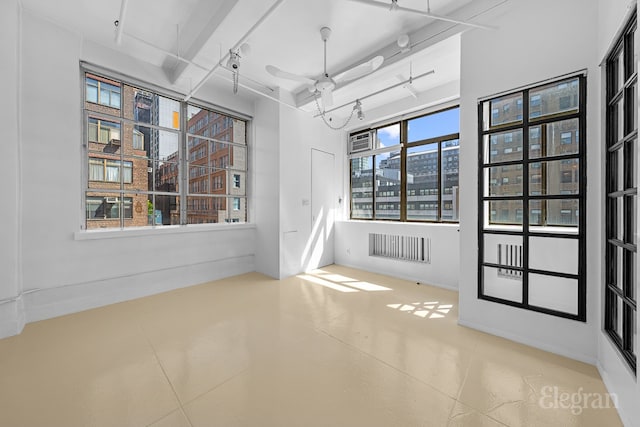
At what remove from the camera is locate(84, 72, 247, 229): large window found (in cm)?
359

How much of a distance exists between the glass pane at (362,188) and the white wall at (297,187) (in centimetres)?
93

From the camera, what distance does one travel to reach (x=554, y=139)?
93.4 inches

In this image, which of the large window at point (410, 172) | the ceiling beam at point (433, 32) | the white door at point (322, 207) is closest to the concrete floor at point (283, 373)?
the large window at point (410, 172)

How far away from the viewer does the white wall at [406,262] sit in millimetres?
4285

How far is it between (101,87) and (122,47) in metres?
0.63

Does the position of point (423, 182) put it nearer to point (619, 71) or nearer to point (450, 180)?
point (450, 180)

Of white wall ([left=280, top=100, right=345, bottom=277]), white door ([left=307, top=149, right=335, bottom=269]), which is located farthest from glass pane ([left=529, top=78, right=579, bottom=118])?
white door ([left=307, top=149, right=335, bottom=269])

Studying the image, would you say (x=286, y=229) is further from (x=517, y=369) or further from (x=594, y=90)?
(x=594, y=90)

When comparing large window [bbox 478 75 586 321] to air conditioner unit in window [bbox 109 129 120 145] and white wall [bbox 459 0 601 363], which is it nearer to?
white wall [bbox 459 0 601 363]

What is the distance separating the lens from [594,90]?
2160mm

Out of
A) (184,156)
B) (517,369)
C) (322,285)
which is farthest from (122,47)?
(517,369)

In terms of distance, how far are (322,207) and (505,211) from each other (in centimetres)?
356

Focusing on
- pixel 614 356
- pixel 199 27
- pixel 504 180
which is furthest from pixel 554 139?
pixel 199 27

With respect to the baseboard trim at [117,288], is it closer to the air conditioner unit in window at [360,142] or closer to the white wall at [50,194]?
the white wall at [50,194]
